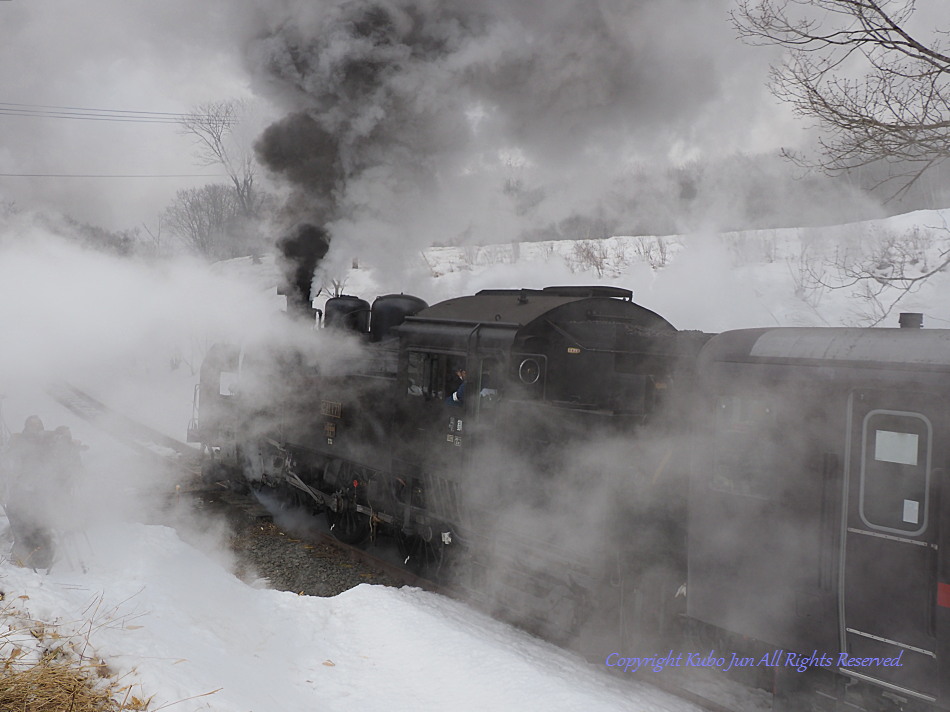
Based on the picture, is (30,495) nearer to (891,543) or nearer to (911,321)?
(891,543)

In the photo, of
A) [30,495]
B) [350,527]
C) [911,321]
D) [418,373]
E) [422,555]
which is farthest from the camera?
[350,527]

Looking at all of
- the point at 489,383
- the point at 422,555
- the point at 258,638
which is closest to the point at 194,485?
the point at 422,555

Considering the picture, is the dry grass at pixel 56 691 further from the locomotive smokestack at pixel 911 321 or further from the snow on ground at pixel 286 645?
the locomotive smokestack at pixel 911 321

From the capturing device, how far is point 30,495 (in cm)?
759

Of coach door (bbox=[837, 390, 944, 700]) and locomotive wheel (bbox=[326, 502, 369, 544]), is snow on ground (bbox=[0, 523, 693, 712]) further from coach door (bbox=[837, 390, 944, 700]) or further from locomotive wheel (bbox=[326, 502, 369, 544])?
locomotive wheel (bbox=[326, 502, 369, 544])

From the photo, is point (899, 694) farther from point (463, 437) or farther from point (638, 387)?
point (463, 437)

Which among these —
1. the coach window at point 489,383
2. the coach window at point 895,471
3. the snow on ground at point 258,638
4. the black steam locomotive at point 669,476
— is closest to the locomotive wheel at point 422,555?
the black steam locomotive at point 669,476

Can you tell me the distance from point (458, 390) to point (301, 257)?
6488 mm

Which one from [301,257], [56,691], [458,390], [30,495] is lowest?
[56,691]

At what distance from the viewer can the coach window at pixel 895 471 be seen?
14.3 feet

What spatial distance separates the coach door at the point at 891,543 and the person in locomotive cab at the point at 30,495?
7345 millimetres

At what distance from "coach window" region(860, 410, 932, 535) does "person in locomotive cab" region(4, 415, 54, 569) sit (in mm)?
7490

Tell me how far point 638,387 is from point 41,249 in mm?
11318

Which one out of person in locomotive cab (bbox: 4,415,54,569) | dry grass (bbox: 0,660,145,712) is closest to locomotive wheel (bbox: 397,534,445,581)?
person in locomotive cab (bbox: 4,415,54,569)
